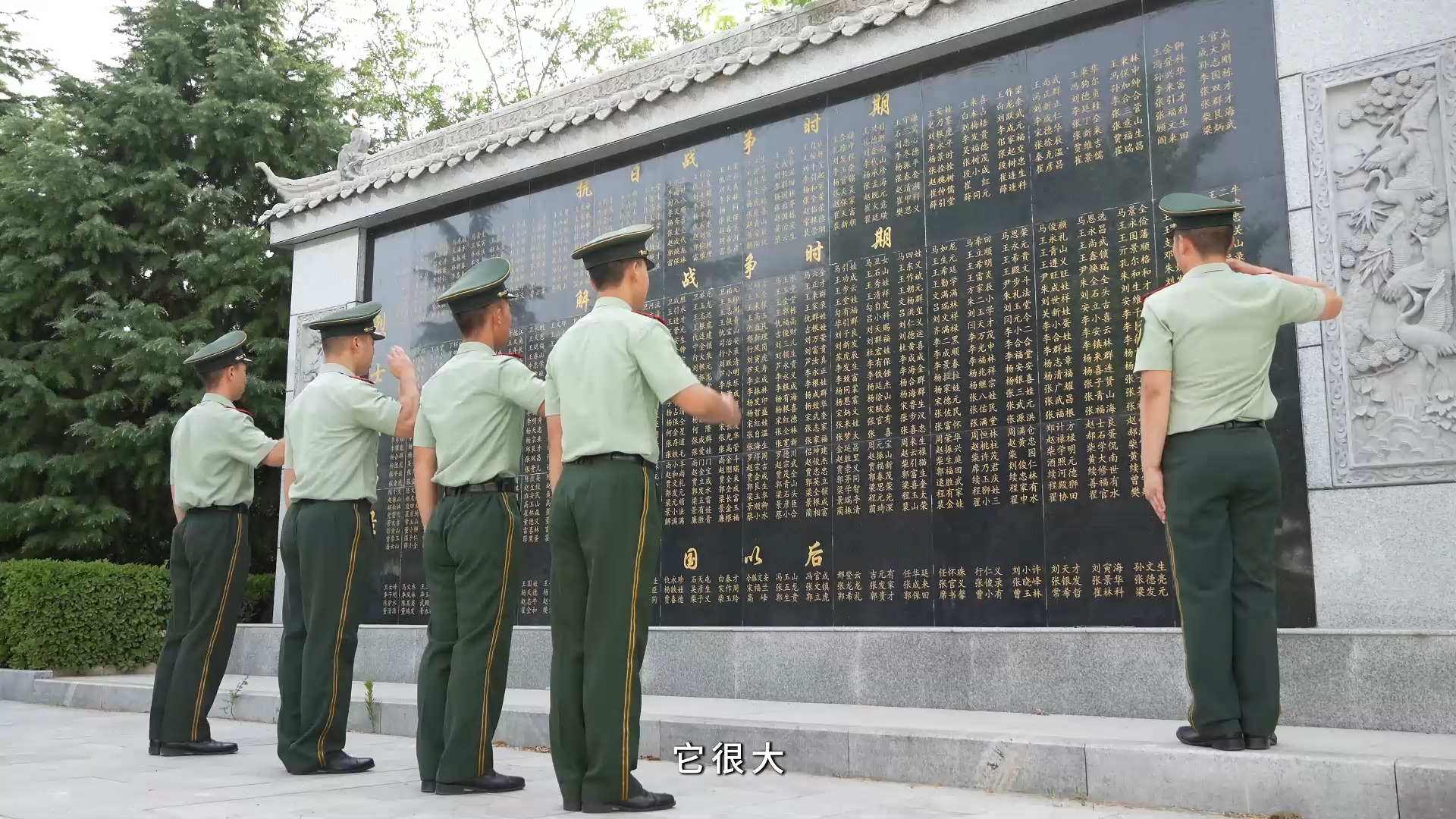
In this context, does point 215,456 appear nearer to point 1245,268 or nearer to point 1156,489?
point 1156,489

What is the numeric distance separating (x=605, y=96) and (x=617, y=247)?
14.7 feet

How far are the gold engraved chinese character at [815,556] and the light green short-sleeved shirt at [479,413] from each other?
7.84 ft

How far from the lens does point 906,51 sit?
595 centimetres

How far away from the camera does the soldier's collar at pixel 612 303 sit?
350cm

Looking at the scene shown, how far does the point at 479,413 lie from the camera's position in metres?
3.82

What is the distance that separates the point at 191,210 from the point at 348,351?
7507 mm

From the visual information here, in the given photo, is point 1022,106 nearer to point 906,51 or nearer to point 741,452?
point 906,51

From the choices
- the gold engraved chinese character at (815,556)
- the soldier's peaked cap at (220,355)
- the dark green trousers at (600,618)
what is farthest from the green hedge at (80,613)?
the dark green trousers at (600,618)

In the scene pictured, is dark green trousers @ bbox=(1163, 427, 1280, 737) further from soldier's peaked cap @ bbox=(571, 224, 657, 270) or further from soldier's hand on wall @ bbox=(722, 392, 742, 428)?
soldier's peaked cap @ bbox=(571, 224, 657, 270)

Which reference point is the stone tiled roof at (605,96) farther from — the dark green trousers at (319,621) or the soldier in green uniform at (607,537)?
the dark green trousers at (319,621)

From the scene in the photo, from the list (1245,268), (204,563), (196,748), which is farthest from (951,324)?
(196,748)

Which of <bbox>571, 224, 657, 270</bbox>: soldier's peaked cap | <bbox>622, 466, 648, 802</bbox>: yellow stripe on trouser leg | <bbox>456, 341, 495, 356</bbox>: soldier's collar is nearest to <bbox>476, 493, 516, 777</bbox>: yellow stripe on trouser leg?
<bbox>456, 341, 495, 356</bbox>: soldier's collar

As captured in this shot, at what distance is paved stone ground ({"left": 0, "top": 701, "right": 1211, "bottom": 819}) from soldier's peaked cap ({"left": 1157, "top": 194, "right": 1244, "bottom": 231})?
5.79ft

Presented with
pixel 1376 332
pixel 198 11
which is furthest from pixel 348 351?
pixel 198 11
